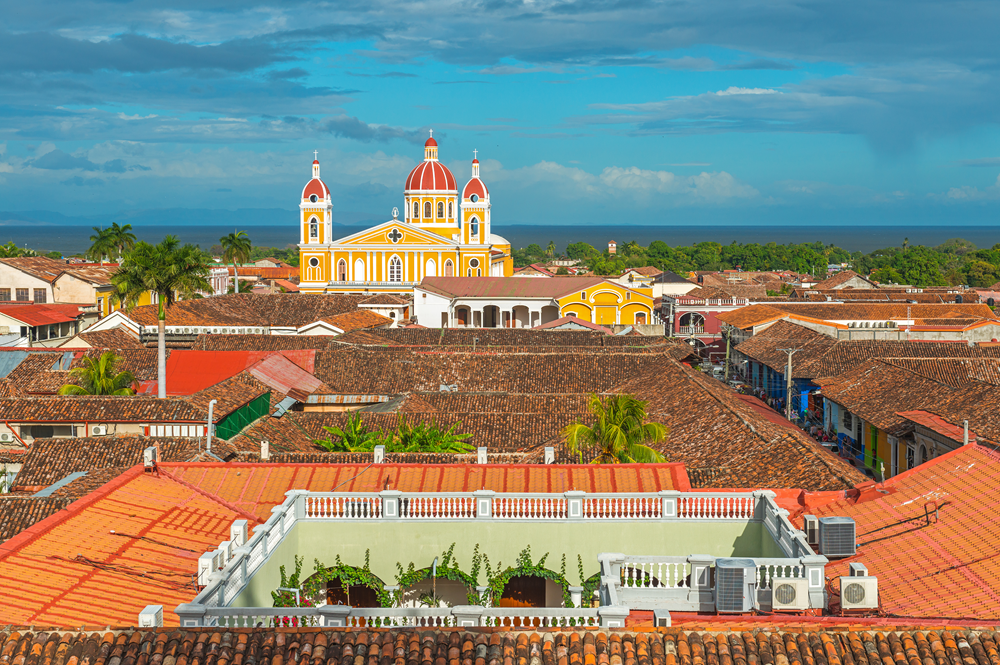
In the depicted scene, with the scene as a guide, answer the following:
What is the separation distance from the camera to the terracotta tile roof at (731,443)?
20914 mm

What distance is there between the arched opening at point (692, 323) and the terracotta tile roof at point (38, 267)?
4510cm

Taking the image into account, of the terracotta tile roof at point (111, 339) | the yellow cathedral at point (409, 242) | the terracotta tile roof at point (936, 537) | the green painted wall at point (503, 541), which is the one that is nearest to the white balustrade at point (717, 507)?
the green painted wall at point (503, 541)

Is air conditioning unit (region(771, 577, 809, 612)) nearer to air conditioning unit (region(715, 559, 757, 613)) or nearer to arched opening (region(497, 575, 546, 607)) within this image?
air conditioning unit (region(715, 559, 757, 613))

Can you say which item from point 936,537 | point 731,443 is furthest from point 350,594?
point 731,443

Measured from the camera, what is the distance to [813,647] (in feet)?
32.9

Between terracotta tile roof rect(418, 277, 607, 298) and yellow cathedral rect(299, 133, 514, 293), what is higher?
yellow cathedral rect(299, 133, 514, 293)

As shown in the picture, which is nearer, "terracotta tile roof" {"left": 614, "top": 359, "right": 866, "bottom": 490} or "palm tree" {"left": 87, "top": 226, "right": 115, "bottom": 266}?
"terracotta tile roof" {"left": 614, "top": 359, "right": 866, "bottom": 490}

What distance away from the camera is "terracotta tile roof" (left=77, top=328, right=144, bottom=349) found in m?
47.3

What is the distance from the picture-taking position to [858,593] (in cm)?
1160

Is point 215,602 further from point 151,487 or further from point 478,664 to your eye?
point 151,487

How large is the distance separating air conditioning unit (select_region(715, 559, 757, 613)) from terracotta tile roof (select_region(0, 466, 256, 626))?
6.32 meters

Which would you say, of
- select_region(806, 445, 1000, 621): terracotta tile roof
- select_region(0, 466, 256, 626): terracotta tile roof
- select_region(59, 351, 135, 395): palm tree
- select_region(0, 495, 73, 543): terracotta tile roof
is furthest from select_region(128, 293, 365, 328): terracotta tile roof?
select_region(806, 445, 1000, 621): terracotta tile roof

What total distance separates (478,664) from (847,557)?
21.3ft

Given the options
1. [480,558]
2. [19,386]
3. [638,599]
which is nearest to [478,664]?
[638,599]
